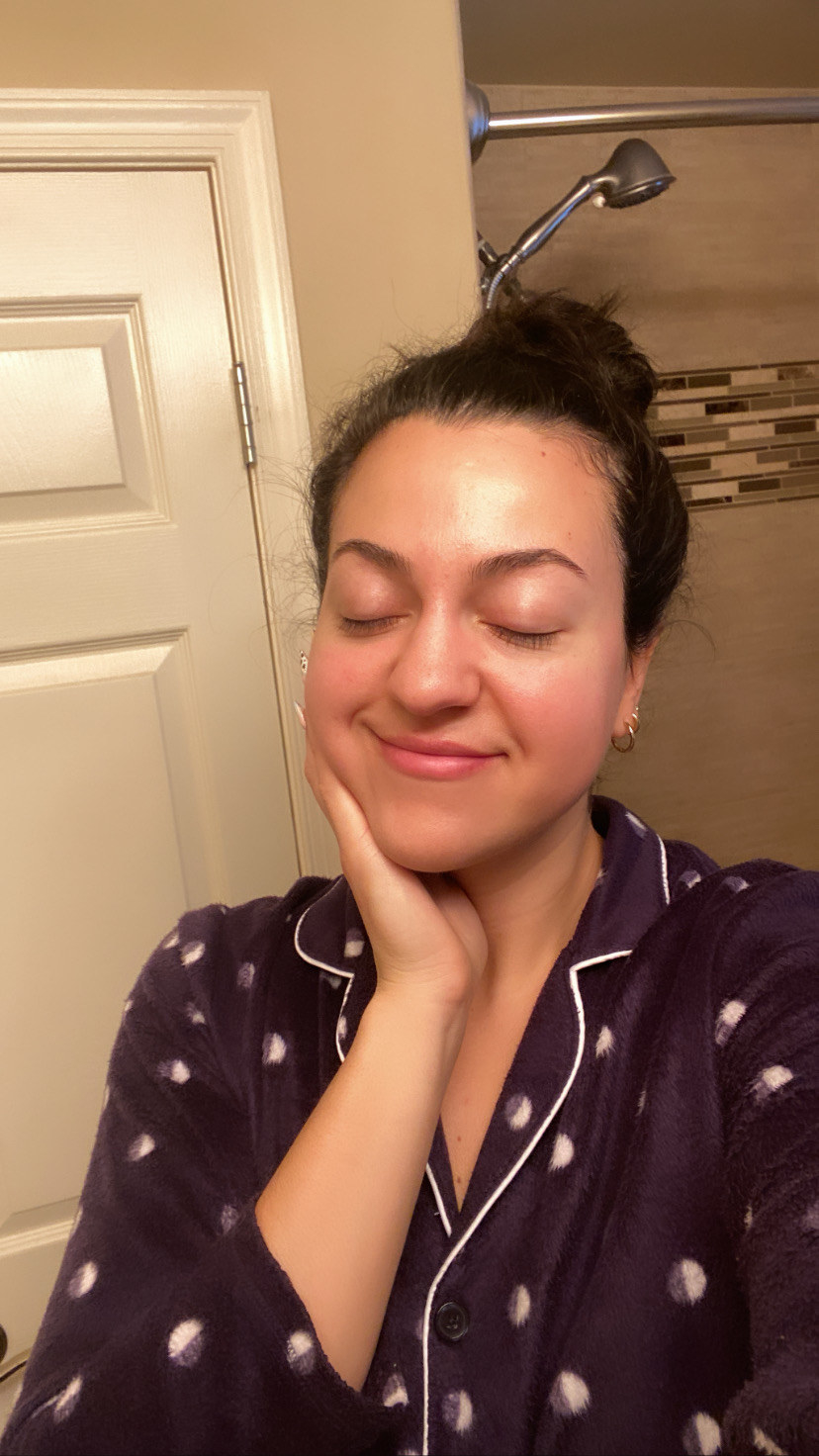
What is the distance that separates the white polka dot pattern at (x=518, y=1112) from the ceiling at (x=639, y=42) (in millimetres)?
1678

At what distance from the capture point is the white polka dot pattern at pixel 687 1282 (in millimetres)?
591

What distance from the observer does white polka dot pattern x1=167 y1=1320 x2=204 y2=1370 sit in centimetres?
57

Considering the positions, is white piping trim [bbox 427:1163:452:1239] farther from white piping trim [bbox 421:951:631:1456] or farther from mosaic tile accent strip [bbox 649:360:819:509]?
mosaic tile accent strip [bbox 649:360:819:509]

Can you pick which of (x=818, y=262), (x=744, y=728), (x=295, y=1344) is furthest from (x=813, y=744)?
(x=295, y=1344)

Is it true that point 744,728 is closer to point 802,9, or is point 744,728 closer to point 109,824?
point 802,9

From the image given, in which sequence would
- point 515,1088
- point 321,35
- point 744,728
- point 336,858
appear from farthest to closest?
point 744,728 < point 336,858 < point 321,35 < point 515,1088

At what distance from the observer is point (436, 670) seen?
651 mm

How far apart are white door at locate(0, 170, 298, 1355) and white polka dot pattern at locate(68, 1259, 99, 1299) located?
2.22ft

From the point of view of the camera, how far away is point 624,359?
32.4 inches

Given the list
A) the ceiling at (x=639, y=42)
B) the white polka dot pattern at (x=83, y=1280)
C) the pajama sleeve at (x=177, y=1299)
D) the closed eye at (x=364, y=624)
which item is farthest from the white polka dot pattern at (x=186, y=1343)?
the ceiling at (x=639, y=42)

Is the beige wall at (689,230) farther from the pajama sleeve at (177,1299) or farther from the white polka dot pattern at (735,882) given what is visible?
the pajama sleeve at (177,1299)

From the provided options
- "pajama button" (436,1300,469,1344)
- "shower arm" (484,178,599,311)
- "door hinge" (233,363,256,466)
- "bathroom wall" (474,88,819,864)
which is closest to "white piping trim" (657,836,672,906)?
"pajama button" (436,1300,469,1344)

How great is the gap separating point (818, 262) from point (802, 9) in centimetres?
53

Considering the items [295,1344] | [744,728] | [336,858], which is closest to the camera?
[295,1344]
